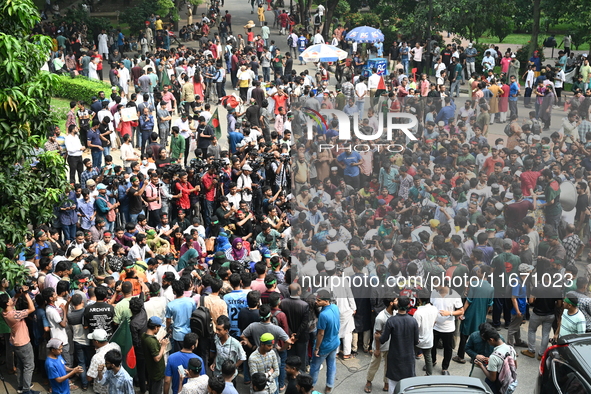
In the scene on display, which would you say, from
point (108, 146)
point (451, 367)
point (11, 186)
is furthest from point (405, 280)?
Answer: point (108, 146)

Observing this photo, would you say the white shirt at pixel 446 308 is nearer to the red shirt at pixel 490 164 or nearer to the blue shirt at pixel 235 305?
the blue shirt at pixel 235 305

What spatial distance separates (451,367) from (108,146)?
986 centimetres

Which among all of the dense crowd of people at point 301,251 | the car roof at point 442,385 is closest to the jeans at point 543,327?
the dense crowd of people at point 301,251

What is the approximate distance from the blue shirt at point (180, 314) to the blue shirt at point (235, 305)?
1.56ft

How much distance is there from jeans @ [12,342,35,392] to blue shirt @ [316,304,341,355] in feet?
11.8

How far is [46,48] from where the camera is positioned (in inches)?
301

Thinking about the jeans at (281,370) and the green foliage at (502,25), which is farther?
the green foliage at (502,25)

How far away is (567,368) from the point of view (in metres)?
7.23

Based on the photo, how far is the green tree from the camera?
7.13 meters

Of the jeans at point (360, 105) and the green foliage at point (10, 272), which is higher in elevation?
the green foliage at point (10, 272)

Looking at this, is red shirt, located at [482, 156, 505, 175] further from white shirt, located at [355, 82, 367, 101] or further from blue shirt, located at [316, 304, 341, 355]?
white shirt, located at [355, 82, 367, 101]

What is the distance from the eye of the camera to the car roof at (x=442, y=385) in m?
7.12

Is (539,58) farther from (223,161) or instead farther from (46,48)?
(46,48)

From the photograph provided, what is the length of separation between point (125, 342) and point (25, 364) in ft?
4.51
